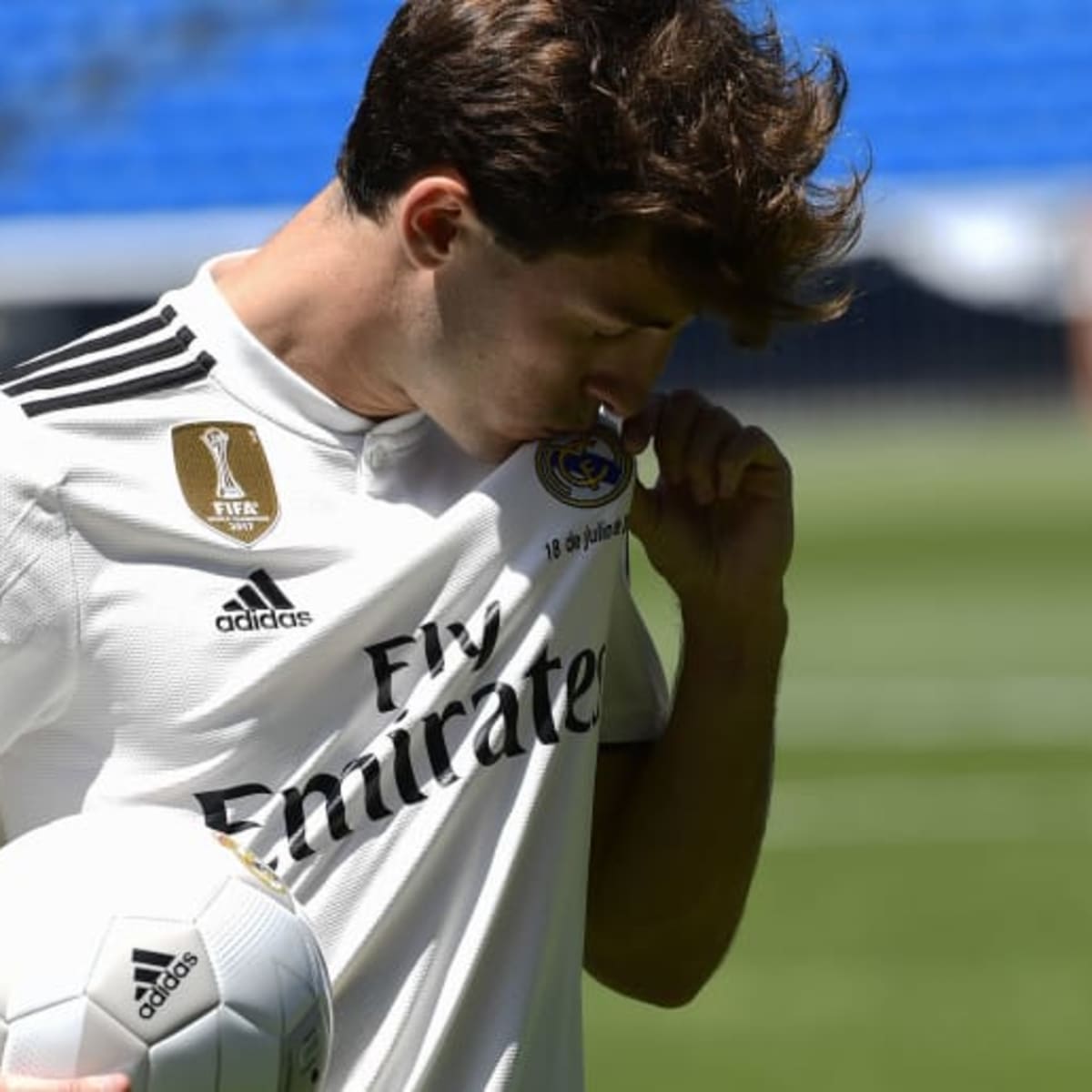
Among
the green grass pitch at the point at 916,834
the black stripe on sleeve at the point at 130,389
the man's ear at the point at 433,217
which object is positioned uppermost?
the man's ear at the point at 433,217

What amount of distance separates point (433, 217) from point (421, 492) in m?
0.30

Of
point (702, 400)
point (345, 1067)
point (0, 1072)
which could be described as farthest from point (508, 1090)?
point (702, 400)

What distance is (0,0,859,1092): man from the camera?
8.61 ft

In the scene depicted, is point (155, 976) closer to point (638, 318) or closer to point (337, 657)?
point (337, 657)

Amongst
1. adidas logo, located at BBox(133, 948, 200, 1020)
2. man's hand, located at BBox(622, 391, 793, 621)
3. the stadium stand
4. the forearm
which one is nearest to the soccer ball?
adidas logo, located at BBox(133, 948, 200, 1020)

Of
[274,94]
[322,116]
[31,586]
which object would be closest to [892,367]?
[322,116]

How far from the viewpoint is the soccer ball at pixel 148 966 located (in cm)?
235

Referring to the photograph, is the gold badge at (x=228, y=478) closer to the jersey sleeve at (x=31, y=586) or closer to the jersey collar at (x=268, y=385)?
the jersey collar at (x=268, y=385)

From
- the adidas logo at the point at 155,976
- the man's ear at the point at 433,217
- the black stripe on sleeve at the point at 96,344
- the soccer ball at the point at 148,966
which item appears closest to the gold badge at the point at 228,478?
the black stripe on sleeve at the point at 96,344

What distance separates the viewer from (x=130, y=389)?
270cm

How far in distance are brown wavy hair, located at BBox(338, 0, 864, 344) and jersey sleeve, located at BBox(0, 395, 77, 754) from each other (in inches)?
18.3

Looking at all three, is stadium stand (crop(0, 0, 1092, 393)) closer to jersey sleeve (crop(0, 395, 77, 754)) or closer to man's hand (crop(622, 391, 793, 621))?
man's hand (crop(622, 391, 793, 621))

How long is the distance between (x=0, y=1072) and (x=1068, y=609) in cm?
1245

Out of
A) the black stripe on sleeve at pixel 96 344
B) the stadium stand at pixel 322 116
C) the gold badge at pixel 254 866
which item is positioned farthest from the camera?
the stadium stand at pixel 322 116
